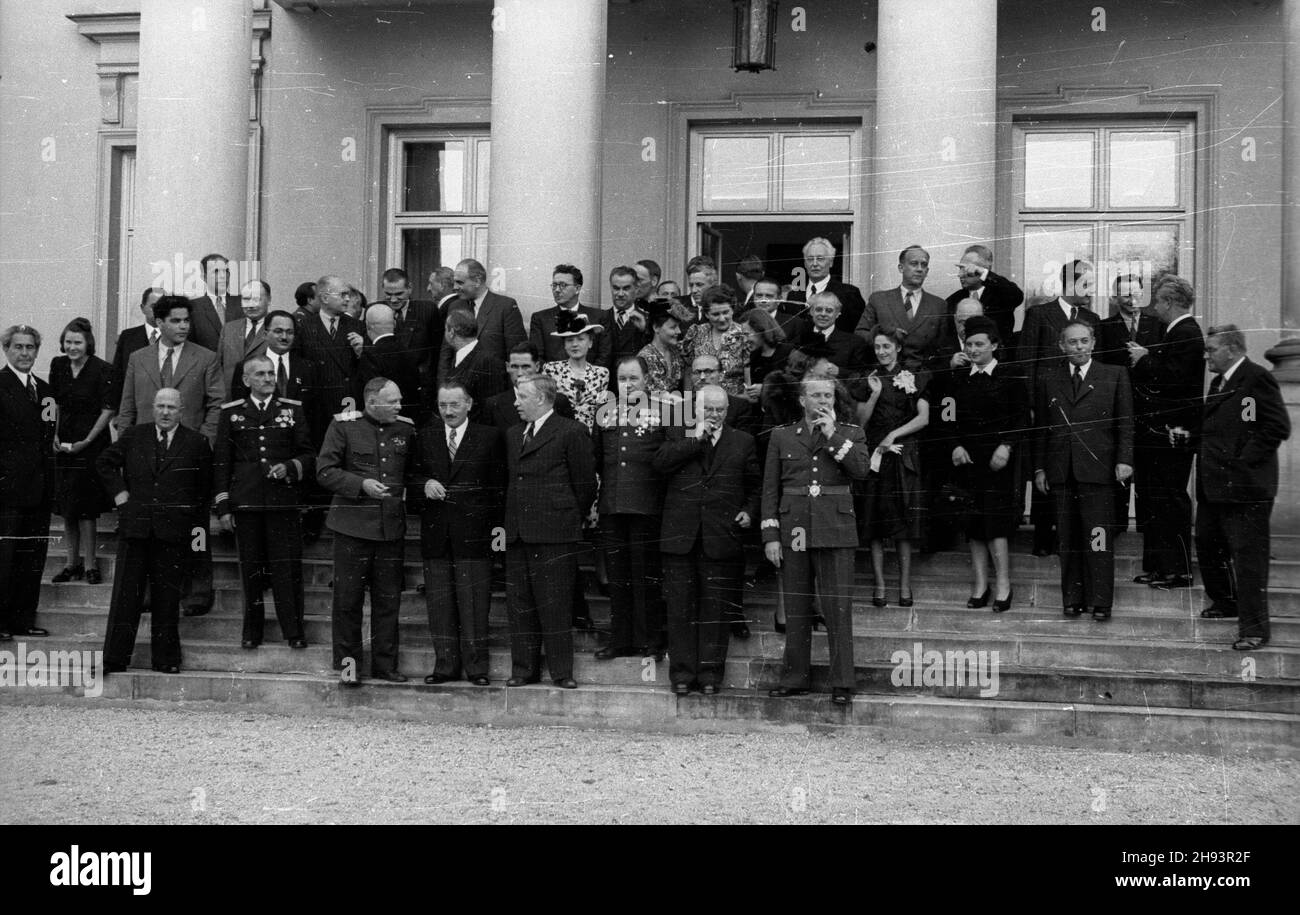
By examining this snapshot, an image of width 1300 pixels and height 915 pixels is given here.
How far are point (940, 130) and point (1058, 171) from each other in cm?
338

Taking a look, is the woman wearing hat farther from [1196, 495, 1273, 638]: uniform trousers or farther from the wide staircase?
[1196, 495, 1273, 638]: uniform trousers

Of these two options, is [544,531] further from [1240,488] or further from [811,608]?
[1240,488]

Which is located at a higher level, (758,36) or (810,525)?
(758,36)

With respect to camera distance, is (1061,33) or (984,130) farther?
(1061,33)

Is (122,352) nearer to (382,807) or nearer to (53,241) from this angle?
(53,241)

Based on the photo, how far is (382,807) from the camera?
7.12 meters

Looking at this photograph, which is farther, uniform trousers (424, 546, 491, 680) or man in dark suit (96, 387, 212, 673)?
man in dark suit (96, 387, 212, 673)

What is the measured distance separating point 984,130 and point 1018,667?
3.99 m

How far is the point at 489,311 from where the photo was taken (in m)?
10.7

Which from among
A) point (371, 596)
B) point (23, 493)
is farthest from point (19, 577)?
point (371, 596)

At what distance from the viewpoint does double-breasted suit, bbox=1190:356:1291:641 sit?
8.84 m

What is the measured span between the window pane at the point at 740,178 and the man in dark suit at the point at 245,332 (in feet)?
15.8

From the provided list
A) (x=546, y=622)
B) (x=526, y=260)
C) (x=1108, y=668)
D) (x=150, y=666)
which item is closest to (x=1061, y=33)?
(x=526, y=260)

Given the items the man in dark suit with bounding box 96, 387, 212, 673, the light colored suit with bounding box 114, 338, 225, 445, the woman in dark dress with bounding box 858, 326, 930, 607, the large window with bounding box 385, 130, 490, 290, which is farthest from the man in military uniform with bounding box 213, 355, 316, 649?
the large window with bounding box 385, 130, 490, 290
